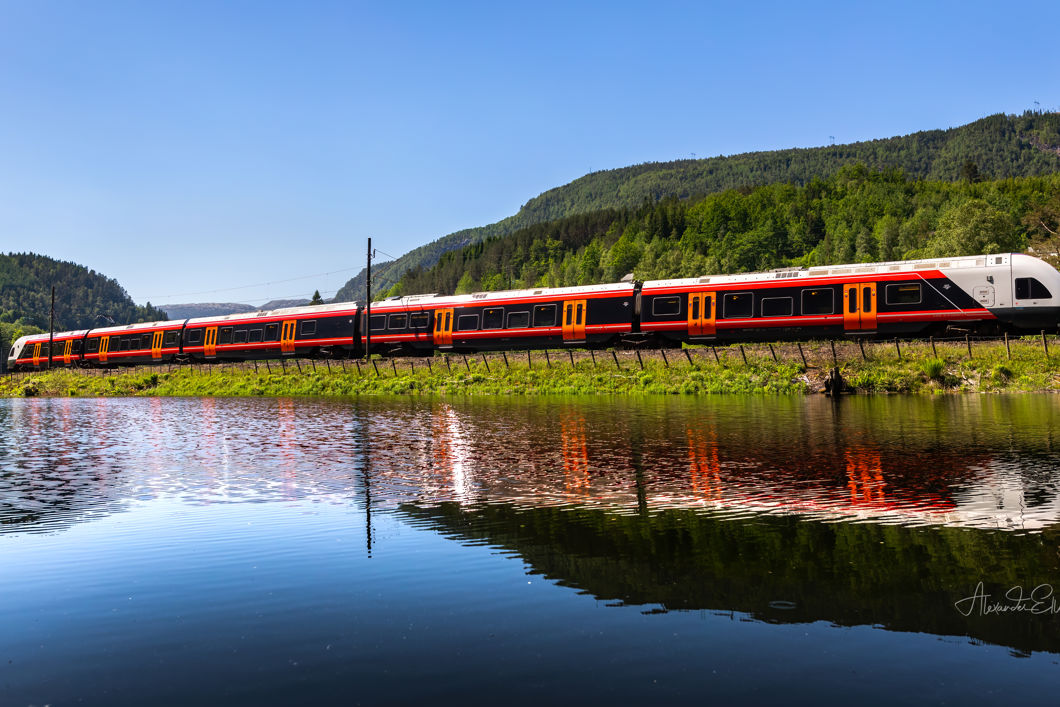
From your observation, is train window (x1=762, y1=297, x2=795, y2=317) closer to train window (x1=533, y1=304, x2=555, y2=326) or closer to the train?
the train

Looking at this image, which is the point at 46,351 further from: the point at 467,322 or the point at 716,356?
the point at 716,356

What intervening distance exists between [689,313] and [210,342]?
3771 centimetres

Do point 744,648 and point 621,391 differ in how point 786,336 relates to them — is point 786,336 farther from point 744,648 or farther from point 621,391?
point 744,648

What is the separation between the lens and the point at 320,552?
9492mm

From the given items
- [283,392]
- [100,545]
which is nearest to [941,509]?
[100,545]

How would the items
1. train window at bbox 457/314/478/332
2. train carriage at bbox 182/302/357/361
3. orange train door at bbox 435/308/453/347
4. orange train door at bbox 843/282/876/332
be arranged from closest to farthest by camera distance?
orange train door at bbox 843/282/876/332 < train window at bbox 457/314/478/332 < orange train door at bbox 435/308/453/347 < train carriage at bbox 182/302/357/361

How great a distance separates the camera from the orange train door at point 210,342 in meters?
61.9

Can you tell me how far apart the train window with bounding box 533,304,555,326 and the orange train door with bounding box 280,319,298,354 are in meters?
19.2

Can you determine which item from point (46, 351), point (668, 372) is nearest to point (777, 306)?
point (668, 372)

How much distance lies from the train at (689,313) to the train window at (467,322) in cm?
6

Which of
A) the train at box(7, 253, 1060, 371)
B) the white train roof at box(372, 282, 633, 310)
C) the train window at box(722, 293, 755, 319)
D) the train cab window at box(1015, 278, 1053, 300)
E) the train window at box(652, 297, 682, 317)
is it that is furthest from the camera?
the white train roof at box(372, 282, 633, 310)

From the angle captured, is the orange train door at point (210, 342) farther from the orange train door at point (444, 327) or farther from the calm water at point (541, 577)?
the calm water at point (541, 577)

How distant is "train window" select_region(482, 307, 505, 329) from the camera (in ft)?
156

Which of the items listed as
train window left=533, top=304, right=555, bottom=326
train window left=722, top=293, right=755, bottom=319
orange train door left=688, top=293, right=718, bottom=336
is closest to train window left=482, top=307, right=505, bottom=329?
train window left=533, top=304, right=555, bottom=326
